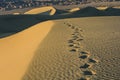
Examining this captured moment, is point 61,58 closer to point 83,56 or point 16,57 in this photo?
point 83,56

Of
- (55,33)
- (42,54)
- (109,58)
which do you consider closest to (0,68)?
(42,54)

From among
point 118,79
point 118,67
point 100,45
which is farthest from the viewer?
point 100,45

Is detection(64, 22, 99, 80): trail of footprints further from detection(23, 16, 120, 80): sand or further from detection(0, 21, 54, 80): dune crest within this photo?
detection(0, 21, 54, 80): dune crest

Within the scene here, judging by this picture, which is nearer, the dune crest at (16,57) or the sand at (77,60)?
the sand at (77,60)

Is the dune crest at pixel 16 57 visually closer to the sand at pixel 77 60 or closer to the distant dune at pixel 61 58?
the distant dune at pixel 61 58

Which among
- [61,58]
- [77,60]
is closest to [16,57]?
[61,58]

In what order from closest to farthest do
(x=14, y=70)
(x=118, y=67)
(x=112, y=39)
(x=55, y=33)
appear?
(x=118, y=67) → (x=14, y=70) → (x=112, y=39) → (x=55, y=33)

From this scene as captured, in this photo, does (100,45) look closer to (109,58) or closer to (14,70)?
(109,58)

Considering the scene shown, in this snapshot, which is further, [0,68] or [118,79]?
[0,68]

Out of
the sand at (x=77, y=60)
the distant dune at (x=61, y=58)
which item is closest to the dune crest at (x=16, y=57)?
the distant dune at (x=61, y=58)

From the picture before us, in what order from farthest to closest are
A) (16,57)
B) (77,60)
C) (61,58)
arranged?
(16,57) → (61,58) → (77,60)
